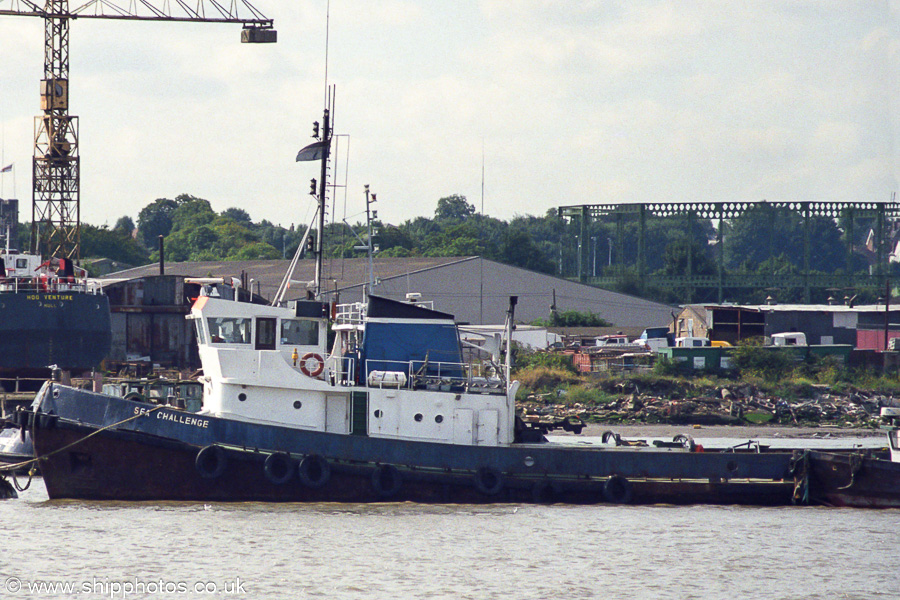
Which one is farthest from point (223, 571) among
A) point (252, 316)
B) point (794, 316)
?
point (794, 316)

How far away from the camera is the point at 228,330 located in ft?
68.7

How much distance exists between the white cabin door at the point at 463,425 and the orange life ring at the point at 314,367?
8.49ft

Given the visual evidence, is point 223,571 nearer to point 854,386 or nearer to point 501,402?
point 501,402

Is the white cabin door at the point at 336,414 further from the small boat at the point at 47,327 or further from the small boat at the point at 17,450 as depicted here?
the small boat at the point at 47,327

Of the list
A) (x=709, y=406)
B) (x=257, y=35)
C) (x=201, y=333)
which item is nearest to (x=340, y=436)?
(x=201, y=333)

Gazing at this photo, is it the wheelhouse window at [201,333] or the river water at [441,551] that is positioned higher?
the wheelhouse window at [201,333]

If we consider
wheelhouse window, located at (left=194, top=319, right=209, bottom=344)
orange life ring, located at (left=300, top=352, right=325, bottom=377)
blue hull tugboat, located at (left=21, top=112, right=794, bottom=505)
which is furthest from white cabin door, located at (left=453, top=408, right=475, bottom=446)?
wheelhouse window, located at (left=194, top=319, right=209, bottom=344)

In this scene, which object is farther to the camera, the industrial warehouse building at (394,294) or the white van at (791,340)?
the white van at (791,340)

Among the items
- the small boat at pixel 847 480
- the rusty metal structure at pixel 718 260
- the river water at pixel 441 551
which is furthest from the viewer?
the rusty metal structure at pixel 718 260

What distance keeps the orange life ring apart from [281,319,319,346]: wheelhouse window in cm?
27

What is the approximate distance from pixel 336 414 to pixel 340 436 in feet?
1.99

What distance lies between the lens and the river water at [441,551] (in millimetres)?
15844

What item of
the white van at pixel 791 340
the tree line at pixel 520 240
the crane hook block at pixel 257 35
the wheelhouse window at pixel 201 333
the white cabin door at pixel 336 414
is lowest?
the white cabin door at pixel 336 414

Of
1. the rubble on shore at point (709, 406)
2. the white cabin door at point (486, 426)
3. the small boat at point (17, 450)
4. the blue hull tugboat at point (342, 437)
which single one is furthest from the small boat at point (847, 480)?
the small boat at point (17, 450)
